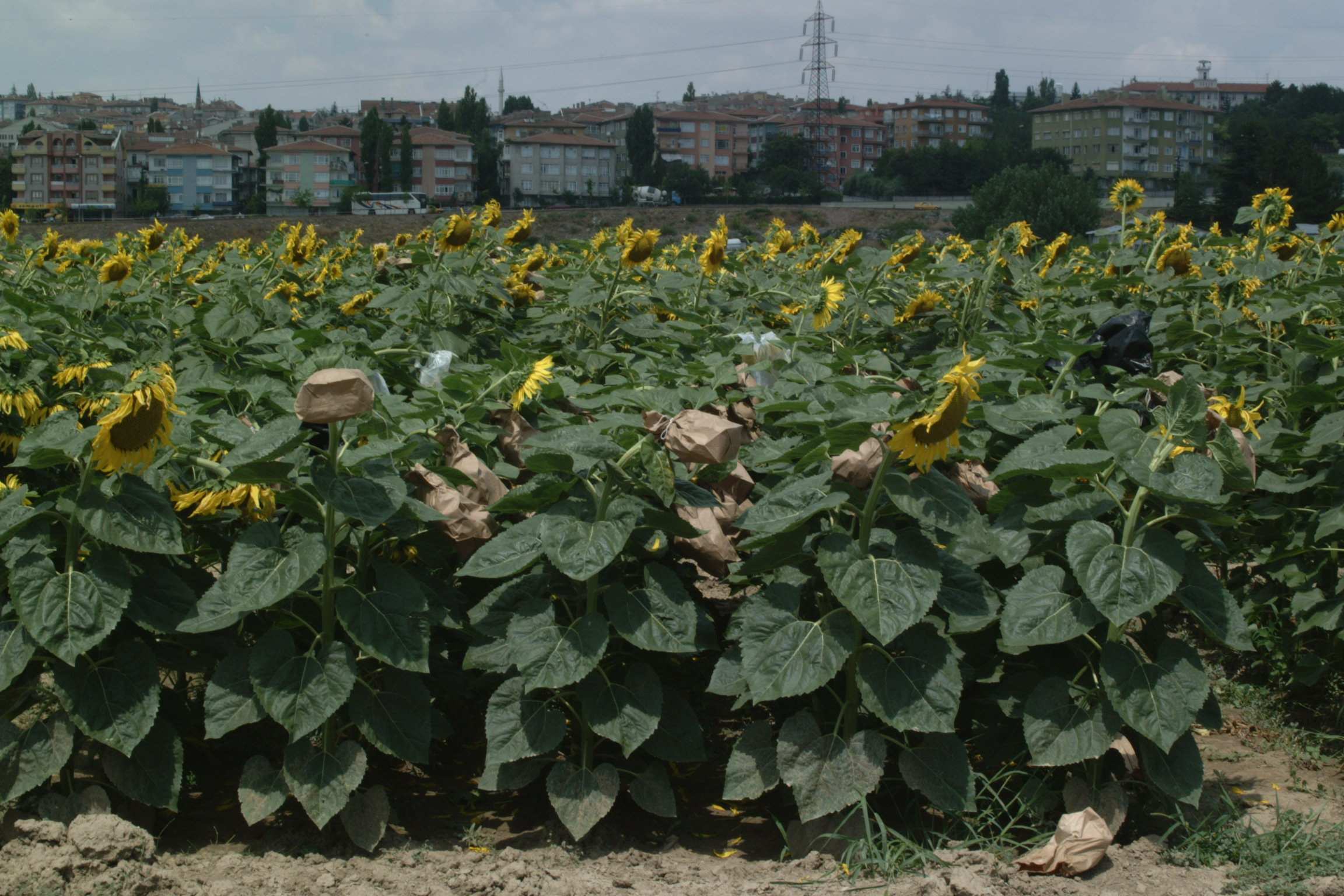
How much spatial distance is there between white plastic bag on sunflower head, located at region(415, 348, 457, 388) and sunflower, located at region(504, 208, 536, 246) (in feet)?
5.40

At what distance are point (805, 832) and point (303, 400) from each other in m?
1.54

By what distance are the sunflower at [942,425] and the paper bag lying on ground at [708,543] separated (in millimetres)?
638

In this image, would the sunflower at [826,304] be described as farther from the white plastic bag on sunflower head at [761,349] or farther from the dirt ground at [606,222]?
the dirt ground at [606,222]

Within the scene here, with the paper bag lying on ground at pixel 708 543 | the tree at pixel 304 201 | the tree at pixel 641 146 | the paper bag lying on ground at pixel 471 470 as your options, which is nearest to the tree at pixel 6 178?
the tree at pixel 304 201

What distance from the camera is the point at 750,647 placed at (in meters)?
2.60

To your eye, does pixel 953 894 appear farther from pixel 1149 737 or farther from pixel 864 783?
pixel 1149 737

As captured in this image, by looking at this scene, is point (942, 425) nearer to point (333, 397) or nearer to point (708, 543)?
point (708, 543)

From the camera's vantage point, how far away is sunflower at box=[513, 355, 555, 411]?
3.32 metres

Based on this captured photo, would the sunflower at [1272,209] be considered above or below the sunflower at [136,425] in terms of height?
above

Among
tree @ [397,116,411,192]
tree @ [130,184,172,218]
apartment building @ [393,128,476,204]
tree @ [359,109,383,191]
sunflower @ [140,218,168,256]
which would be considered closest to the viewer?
sunflower @ [140,218,168,256]

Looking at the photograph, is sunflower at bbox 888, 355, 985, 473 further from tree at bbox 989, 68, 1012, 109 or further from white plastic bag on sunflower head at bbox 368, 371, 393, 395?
tree at bbox 989, 68, 1012, 109

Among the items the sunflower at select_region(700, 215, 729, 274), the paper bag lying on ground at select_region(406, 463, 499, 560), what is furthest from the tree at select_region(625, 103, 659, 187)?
the paper bag lying on ground at select_region(406, 463, 499, 560)

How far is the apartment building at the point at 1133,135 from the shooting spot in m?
126

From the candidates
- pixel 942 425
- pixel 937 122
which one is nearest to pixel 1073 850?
pixel 942 425
